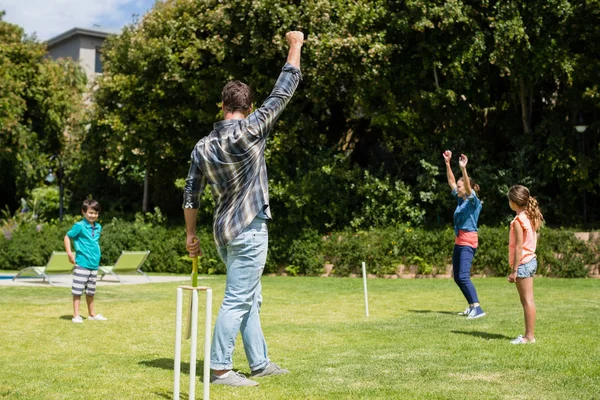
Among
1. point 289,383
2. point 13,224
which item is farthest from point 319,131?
point 289,383

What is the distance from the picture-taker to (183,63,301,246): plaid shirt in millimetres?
5703

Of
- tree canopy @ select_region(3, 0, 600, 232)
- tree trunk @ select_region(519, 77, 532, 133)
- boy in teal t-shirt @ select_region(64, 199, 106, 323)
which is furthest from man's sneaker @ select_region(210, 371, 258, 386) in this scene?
tree trunk @ select_region(519, 77, 532, 133)

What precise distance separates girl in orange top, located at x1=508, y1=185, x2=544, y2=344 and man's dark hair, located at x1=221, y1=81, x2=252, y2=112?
10.7ft

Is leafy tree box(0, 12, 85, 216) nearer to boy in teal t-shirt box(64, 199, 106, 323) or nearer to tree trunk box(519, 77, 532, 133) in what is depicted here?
tree trunk box(519, 77, 532, 133)

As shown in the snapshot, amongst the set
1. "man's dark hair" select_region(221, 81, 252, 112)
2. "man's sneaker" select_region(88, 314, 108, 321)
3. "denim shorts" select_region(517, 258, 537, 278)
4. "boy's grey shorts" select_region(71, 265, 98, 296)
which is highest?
"man's dark hair" select_region(221, 81, 252, 112)

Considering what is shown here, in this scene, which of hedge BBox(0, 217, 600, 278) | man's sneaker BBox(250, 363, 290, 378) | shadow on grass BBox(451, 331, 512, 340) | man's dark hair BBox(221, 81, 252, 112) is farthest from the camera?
hedge BBox(0, 217, 600, 278)

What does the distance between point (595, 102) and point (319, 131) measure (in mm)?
9041

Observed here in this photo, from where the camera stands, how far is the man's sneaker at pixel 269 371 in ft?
19.8

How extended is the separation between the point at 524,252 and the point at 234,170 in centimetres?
363

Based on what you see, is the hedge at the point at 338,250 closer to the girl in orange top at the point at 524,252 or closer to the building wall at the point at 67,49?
the girl in orange top at the point at 524,252

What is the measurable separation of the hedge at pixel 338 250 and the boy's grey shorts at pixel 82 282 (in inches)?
494

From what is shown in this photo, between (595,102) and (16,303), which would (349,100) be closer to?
(595,102)

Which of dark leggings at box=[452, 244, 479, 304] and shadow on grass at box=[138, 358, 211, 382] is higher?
dark leggings at box=[452, 244, 479, 304]

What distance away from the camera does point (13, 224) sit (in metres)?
29.6
